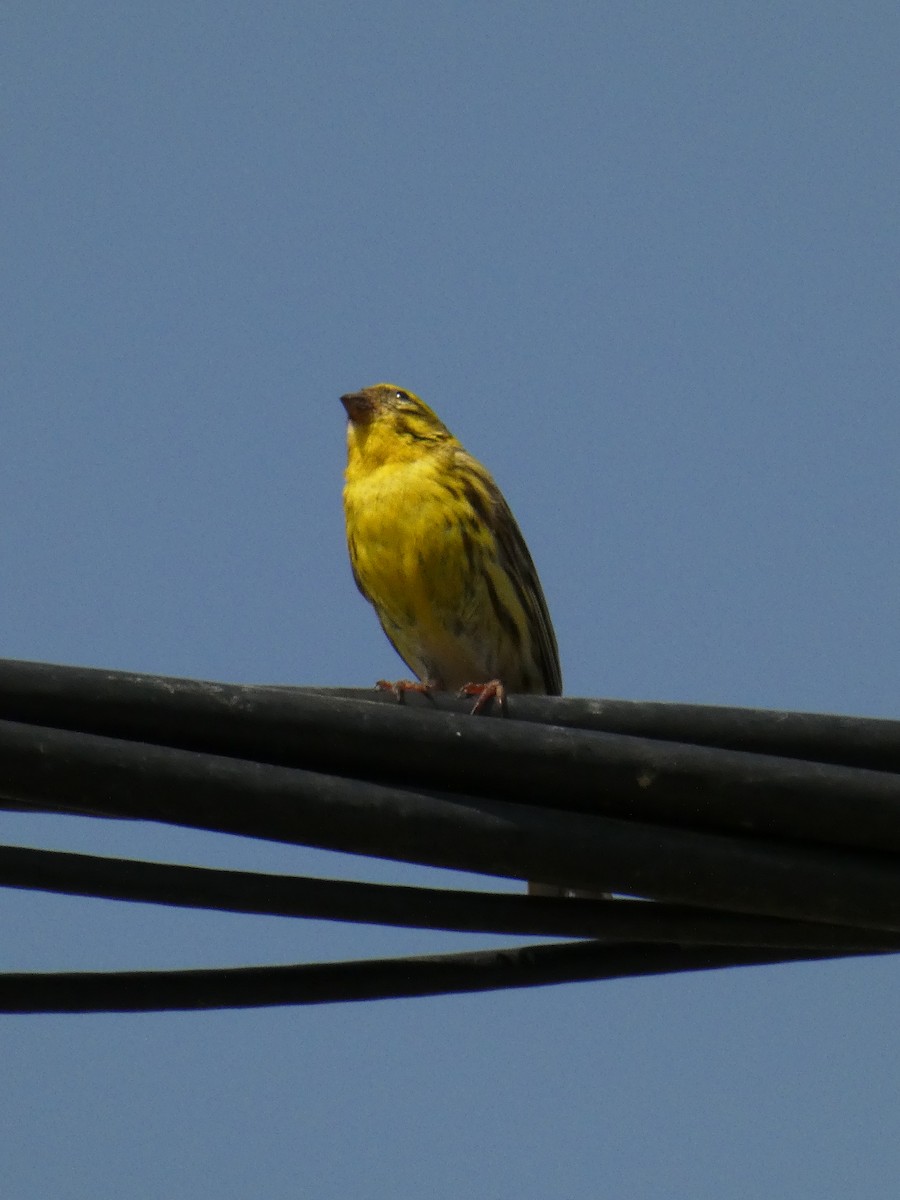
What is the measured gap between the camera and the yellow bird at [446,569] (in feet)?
23.9

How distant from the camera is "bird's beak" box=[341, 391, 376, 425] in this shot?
331 inches

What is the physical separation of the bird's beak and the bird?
0.31 m

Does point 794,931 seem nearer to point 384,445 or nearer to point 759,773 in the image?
point 759,773

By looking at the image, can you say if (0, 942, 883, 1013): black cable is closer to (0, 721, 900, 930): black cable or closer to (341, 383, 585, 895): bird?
(0, 721, 900, 930): black cable

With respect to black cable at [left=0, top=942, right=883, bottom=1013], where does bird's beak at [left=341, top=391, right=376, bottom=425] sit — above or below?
above

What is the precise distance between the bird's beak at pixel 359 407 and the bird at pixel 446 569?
0.31m

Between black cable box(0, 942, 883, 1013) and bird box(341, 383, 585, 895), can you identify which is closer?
black cable box(0, 942, 883, 1013)

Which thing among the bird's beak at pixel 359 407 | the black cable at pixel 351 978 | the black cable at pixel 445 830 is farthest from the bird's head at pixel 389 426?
the black cable at pixel 445 830

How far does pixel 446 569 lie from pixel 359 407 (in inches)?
61.0

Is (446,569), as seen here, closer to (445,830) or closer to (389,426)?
(389,426)

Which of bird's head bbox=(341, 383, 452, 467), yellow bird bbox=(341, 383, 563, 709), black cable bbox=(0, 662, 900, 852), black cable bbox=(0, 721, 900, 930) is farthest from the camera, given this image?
bird's head bbox=(341, 383, 452, 467)

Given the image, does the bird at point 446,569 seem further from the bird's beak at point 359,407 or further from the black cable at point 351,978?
the black cable at point 351,978

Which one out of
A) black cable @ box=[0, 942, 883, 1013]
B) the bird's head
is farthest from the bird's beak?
black cable @ box=[0, 942, 883, 1013]

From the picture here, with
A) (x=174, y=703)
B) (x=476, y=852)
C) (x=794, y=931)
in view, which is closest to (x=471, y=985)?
(x=476, y=852)
